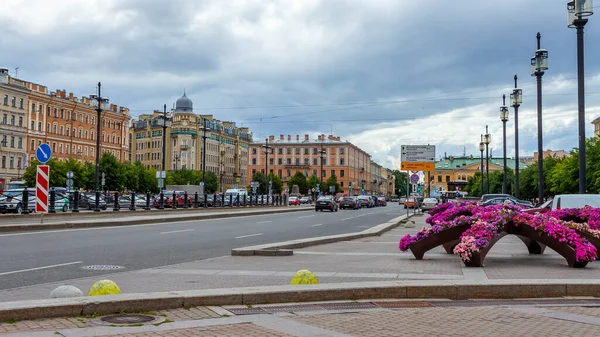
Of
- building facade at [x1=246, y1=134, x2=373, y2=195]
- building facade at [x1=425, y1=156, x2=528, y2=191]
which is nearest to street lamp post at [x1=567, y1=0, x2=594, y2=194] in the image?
building facade at [x1=246, y1=134, x2=373, y2=195]

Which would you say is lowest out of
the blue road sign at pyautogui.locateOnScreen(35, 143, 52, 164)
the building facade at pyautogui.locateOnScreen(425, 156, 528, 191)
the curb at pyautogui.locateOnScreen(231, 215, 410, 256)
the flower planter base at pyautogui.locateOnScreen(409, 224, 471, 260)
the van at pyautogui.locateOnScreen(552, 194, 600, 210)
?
the curb at pyautogui.locateOnScreen(231, 215, 410, 256)

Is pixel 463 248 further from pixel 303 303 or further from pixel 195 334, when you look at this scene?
pixel 195 334

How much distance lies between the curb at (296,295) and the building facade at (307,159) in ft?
525

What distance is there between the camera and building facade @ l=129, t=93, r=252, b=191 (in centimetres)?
14938

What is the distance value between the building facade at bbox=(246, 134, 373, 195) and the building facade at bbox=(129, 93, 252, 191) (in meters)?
7.24

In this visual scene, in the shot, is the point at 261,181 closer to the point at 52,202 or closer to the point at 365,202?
the point at 365,202

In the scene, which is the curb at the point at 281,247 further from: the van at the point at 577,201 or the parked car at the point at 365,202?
the parked car at the point at 365,202

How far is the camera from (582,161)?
21984 mm

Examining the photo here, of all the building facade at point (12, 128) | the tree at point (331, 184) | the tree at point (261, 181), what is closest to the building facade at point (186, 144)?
the tree at point (261, 181)

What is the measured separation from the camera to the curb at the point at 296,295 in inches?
267

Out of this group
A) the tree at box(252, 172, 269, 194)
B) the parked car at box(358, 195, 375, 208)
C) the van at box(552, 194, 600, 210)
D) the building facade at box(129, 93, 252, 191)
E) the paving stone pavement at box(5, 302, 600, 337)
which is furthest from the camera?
the building facade at box(129, 93, 252, 191)

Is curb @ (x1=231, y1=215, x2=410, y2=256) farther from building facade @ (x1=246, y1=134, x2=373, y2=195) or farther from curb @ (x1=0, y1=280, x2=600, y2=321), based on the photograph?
building facade @ (x1=246, y1=134, x2=373, y2=195)

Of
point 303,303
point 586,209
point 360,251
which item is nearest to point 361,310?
point 303,303

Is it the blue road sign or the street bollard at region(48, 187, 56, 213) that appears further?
the street bollard at region(48, 187, 56, 213)
